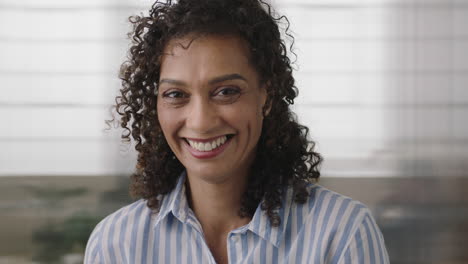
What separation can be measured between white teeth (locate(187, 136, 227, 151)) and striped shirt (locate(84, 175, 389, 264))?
0.55 feet

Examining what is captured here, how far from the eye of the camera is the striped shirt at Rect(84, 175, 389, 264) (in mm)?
1075

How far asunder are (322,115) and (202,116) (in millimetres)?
2154

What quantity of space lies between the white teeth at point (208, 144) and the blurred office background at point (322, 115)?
2033 millimetres

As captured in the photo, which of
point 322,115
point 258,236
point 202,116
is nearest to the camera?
point 202,116

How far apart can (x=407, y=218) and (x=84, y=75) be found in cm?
189

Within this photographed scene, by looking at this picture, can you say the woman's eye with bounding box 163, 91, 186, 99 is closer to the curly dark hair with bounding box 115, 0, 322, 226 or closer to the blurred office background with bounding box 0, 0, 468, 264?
the curly dark hair with bounding box 115, 0, 322, 226

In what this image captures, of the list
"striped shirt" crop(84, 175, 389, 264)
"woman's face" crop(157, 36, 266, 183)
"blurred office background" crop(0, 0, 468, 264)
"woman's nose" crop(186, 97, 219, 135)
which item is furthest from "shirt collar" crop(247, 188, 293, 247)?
"blurred office background" crop(0, 0, 468, 264)

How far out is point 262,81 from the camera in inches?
44.2

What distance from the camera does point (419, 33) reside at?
3.14 m

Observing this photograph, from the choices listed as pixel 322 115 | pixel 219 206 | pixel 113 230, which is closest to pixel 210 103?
pixel 219 206

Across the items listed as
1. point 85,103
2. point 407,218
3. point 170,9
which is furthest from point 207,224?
point 407,218

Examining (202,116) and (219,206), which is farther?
(219,206)

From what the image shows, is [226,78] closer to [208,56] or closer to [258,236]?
[208,56]

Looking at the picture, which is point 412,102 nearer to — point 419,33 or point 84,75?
point 419,33
